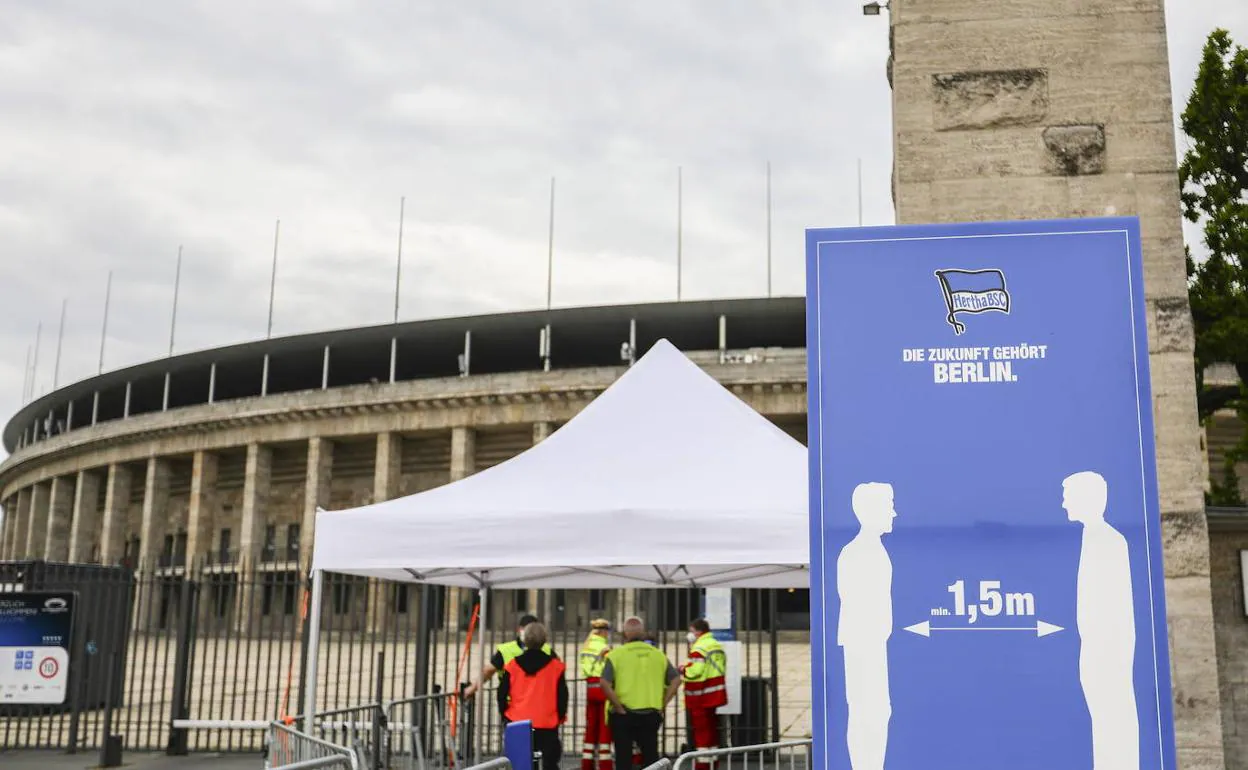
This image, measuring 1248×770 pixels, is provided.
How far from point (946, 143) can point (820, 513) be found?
120 inches

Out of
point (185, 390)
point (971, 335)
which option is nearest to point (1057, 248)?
point (971, 335)

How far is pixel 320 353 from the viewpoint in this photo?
54.6m

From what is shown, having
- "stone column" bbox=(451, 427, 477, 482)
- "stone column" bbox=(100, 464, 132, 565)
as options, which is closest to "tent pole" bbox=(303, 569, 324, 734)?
"stone column" bbox=(451, 427, 477, 482)

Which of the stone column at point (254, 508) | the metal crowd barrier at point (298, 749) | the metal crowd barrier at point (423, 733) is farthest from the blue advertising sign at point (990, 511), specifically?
the stone column at point (254, 508)

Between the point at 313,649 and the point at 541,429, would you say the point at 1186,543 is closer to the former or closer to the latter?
the point at 313,649

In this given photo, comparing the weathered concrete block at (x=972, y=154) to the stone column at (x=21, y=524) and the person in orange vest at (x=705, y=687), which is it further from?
the stone column at (x=21, y=524)

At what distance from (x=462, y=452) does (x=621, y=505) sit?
38777mm

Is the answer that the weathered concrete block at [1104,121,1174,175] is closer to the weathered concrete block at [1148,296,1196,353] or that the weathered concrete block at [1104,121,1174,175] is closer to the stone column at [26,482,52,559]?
the weathered concrete block at [1148,296,1196,353]

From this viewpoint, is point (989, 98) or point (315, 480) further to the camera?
point (315, 480)

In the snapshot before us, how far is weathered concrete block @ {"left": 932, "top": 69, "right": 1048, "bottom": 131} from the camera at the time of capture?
5445mm

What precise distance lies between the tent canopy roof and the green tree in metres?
10.0

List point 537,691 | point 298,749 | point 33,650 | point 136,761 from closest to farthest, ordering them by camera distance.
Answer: point 298,749 < point 537,691 < point 136,761 < point 33,650

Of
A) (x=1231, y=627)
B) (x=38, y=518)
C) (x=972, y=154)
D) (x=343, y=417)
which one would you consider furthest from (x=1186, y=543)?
(x=38, y=518)

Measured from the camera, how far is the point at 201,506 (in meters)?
51.8
